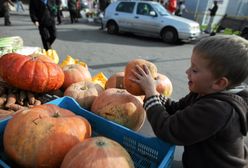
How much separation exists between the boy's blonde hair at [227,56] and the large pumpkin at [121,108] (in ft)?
2.86

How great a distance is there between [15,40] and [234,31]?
13007mm

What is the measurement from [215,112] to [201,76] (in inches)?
10.1

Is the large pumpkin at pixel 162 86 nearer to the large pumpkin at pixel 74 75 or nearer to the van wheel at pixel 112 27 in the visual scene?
the large pumpkin at pixel 74 75

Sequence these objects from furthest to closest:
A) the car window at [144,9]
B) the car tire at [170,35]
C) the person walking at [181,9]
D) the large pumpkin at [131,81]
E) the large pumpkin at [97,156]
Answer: the person walking at [181,9] → the car window at [144,9] → the car tire at [170,35] → the large pumpkin at [131,81] → the large pumpkin at [97,156]

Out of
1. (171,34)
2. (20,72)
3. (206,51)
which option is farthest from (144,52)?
(206,51)

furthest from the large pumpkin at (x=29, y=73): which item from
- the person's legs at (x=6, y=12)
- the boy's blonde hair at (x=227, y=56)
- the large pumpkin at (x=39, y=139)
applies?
the person's legs at (x=6, y=12)

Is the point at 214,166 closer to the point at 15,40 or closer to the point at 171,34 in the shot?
the point at 15,40

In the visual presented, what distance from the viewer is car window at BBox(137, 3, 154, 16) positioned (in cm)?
1198

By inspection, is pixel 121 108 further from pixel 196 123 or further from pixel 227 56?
pixel 227 56

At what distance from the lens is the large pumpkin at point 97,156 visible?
137cm

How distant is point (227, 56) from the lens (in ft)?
4.75

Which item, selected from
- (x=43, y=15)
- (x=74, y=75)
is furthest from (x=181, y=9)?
(x=74, y=75)

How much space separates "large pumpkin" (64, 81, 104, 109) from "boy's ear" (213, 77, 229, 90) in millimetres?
1359

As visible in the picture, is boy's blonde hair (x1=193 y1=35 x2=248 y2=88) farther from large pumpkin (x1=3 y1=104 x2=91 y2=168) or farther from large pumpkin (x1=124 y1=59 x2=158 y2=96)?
large pumpkin (x1=3 y1=104 x2=91 y2=168)
